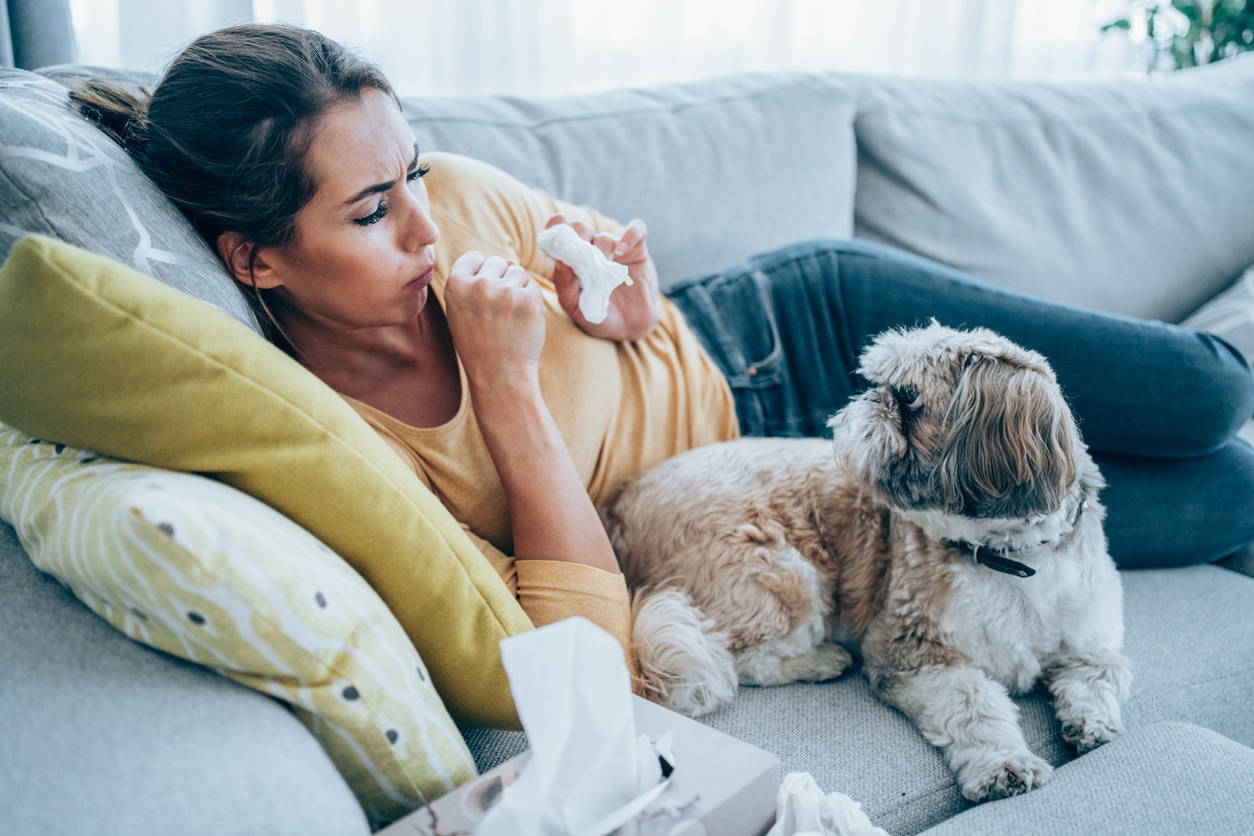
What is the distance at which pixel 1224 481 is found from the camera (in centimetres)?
171

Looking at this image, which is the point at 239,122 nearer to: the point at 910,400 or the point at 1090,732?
the point at 910,400

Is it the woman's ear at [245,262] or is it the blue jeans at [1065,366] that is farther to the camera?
the blue jeans at [1065,366]

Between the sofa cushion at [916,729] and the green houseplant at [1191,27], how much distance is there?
2386 millimetres

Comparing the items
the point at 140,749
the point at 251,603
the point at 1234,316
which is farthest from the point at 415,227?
the point at 1234,316

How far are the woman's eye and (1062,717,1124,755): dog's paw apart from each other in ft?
4.34

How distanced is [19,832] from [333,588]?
11.7 inches

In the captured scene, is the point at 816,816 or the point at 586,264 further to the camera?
the point at 586,264

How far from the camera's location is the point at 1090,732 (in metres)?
1.22

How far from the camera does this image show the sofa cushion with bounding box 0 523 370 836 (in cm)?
65

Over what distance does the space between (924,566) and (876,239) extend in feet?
4.33

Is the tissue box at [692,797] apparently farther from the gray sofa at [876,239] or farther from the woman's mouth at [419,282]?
the woman's mouth at [419,282]

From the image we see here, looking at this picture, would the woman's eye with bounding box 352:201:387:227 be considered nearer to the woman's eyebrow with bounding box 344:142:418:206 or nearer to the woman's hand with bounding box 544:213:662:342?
the woman's eyebrow with bounding box 344:142:418:206

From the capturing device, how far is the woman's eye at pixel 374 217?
4.06 feet

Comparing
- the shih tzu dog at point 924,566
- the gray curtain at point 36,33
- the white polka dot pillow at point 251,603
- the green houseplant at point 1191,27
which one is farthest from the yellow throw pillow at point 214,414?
the green houseplant at point 1191,27
